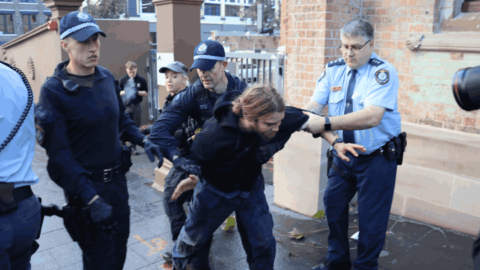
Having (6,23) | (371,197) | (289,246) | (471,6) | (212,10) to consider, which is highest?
(212,10)

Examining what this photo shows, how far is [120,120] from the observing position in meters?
3.16

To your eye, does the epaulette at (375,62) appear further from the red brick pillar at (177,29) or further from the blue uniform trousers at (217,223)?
the red brick pillar at (177,29)

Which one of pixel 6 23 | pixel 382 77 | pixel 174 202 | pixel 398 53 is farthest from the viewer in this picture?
pixel 6 23

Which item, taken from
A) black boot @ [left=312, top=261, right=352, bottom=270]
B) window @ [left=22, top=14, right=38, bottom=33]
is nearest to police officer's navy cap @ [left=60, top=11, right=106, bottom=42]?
black boot @ [left=312, top=261, right=352, bottom=270]

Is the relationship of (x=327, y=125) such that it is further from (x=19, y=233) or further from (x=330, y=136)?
(x=19, y=233)

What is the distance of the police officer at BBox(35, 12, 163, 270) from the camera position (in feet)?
8.07

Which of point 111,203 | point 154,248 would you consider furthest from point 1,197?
point 154,248

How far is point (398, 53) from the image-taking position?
14.3 feet

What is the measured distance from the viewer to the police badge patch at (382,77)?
2.95 meters

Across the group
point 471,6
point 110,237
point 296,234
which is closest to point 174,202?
point 110,237

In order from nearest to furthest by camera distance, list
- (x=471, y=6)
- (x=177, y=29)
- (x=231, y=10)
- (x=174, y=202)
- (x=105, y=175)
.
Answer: (x=105, y=175) < (x=174, y=202) < (x=471, y=6) < (x=177, y=29) < (x=231, y=10)

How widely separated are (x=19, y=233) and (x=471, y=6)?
4.34 meters

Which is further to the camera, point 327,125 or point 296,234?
point 296,234

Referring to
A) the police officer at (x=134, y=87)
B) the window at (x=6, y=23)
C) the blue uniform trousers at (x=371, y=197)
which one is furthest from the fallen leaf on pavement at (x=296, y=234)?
the window at (x=6, y=23)
